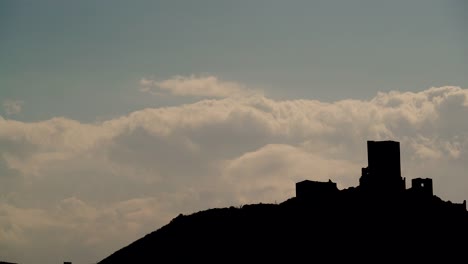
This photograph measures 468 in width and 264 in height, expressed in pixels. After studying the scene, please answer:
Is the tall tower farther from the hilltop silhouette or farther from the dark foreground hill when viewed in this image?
the dark foreground hill

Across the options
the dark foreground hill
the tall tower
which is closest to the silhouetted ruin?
the dark foreground hill

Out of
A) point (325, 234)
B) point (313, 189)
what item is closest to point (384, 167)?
point (313, 189)

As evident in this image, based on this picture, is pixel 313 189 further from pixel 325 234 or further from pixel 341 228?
pixel 325 234

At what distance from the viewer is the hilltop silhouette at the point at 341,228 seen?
45.7 meters

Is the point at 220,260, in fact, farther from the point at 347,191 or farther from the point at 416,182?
the point at 416,182

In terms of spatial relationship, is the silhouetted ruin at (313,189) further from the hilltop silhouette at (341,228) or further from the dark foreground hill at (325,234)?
the dark foreground hill at (325,234)

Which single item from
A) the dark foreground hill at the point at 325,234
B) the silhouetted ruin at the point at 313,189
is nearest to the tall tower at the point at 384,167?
the dark foreground hill at the point at 325,234

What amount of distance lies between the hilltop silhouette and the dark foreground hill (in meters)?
0.06

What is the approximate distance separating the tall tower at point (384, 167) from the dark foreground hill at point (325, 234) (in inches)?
31.4

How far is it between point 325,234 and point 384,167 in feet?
20.4

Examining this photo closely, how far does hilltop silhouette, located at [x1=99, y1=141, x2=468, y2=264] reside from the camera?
45656 mm

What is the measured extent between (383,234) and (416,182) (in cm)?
553

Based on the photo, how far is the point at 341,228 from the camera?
1874 inches

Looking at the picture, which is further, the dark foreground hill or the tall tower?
the tall tower
